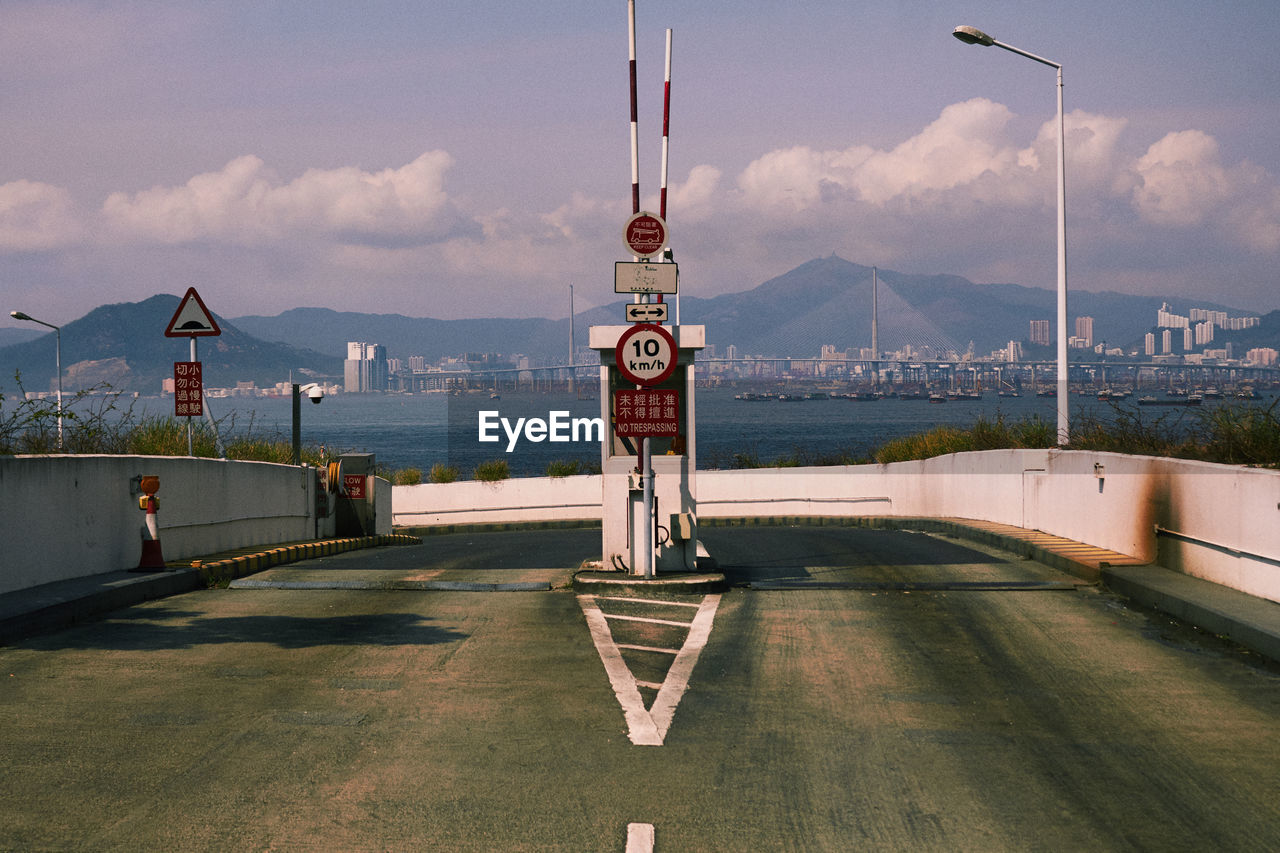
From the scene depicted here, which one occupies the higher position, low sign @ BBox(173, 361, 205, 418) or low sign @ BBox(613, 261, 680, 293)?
low sign @ BBox(613, 261, 680, 293)

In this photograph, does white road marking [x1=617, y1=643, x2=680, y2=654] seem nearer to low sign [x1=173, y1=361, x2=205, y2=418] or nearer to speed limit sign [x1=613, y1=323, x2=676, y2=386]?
speed limit sign [x1=613, y1=323, x2=676, y2=386]

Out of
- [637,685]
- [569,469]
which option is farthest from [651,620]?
[569,469]

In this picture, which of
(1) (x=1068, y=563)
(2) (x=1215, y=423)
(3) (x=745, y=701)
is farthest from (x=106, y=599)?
(2) (x=1215, y=423)

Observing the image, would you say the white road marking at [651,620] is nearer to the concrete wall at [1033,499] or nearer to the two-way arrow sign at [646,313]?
the two-way arrow sign at [646,313]

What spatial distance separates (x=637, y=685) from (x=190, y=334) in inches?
394

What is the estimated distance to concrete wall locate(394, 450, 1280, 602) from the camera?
1066cm

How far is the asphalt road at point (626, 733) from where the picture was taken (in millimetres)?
5242

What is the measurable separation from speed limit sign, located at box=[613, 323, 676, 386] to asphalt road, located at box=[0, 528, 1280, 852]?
7.47 feet

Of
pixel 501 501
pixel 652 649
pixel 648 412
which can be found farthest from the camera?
pixel 501 501

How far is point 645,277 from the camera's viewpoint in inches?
476

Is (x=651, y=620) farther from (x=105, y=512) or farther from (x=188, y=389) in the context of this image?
(x=188, y=389)

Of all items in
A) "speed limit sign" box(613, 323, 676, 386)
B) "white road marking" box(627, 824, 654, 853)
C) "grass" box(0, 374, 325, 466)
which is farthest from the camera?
"grass" box(0, 374, 325, 466)

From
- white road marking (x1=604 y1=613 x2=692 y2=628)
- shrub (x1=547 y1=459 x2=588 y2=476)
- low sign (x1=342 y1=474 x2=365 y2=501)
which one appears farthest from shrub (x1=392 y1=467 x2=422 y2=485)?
white road marking (x1=604 y1=613 x2=692 y2=628)

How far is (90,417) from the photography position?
15.8 meters
